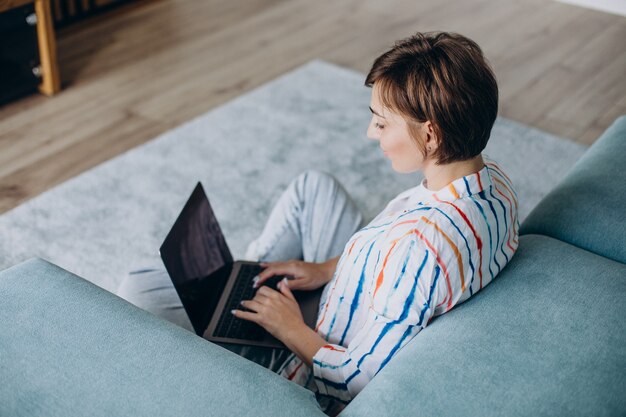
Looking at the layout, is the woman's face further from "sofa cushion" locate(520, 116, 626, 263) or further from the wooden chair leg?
the wooden chair leg

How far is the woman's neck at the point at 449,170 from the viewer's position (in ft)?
4.24

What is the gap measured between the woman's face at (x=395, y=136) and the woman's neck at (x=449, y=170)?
0.07 ft

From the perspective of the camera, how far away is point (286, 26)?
411 cm

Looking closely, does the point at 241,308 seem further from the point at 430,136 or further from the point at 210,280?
the point at 430,136

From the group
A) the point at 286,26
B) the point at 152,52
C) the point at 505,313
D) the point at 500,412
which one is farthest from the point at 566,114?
the point at 500,412

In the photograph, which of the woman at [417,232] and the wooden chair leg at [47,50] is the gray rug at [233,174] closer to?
the wooden chair leg at [47,50]

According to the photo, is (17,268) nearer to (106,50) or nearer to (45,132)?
(45,132)

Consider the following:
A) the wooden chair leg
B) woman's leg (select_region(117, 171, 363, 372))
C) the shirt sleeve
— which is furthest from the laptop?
the wooden chair leg

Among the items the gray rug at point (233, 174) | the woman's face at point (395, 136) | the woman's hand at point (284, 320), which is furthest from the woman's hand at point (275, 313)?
the gray rug at point (233, 174)

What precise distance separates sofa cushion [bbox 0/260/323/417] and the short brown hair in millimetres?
485

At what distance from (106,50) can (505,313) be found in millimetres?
2969

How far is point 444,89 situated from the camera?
3.92 feet

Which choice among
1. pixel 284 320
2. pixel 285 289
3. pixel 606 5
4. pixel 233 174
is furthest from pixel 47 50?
pixel 606 5

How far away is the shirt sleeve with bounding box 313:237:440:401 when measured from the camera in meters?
1.15
